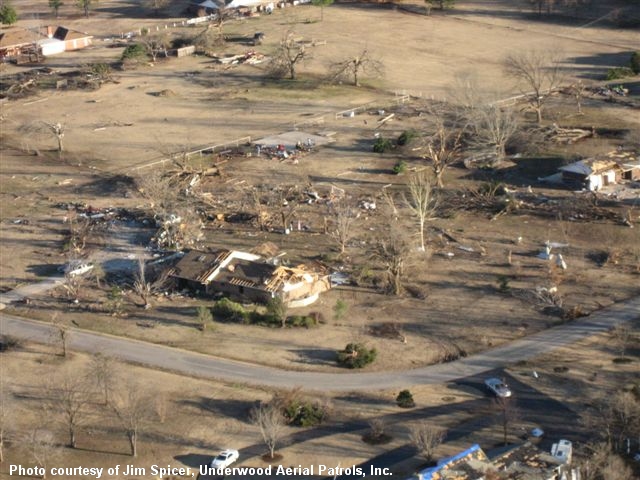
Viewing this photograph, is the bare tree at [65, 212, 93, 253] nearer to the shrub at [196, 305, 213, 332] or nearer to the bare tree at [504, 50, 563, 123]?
the shrub at [196, 305, 213, 332]

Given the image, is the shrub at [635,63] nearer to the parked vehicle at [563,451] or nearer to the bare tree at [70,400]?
the parked vehicle at [563,451]

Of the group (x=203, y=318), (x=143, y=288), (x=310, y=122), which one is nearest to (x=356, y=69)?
(x=310, y=122)

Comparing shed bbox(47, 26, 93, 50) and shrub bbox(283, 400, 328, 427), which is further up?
shed bbox(47, 26, 93, 50)

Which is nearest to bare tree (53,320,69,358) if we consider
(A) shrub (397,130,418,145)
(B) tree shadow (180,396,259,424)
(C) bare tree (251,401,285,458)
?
(B) tree shadow (180,396,259,424)

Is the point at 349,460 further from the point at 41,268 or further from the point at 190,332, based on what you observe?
the point at 41,268

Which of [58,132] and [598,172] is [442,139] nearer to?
[598,172]
